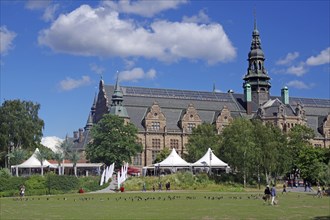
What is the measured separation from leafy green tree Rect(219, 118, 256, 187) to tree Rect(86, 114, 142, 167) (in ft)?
59.3

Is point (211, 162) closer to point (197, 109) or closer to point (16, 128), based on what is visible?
point (16, 128)

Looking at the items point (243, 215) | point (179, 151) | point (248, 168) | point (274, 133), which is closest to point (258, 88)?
point (179, 151)

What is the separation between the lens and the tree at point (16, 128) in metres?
95.1

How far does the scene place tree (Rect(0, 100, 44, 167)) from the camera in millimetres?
95125

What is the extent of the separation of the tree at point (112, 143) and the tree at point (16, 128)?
11363mm

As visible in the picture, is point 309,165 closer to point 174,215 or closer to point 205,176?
point 205,176

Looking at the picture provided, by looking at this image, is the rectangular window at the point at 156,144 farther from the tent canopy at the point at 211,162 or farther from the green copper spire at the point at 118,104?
the tent canopy at the point at 211,162

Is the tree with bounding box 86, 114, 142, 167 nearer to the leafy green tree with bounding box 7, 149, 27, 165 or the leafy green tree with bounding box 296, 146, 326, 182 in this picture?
the leafy green tree with bounding box 7, 149, 27, 165

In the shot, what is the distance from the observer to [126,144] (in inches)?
3664

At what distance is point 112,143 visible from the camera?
92500mm

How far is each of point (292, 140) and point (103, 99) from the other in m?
48.5

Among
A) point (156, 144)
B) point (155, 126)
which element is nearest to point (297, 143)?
point (156, 144)

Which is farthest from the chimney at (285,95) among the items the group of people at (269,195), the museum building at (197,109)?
the group of people at (269,195)

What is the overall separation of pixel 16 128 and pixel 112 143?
17841 mm
